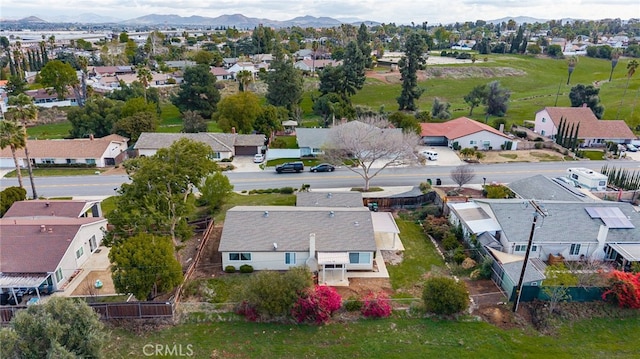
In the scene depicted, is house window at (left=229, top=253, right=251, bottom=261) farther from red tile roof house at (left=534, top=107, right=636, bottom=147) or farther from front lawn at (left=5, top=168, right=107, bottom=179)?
red tile roof house at (left=534, top=107, right=636, bottom=147)

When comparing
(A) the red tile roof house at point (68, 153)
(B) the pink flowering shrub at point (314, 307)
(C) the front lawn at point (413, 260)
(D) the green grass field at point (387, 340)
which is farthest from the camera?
(A) the red tile roof house at point (68, 153)

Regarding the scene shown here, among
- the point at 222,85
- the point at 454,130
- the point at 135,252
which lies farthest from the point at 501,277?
the point at 222,85

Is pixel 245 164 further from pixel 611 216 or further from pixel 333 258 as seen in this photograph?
pixel 611 216

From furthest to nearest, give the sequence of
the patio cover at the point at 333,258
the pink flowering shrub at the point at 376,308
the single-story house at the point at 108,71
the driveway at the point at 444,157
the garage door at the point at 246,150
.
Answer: the single-story house at the point at 108,71
the garage door at the point at 246,150
the driveway at the point at 444,157
the patio cover at the point at 333,258
the pink flowering shrub at the point at 376,308

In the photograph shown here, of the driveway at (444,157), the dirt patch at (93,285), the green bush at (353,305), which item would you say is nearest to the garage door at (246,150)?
the driveway at (444,157)

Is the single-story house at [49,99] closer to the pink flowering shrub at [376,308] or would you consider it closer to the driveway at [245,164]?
Answer: the driveway at [245,164]

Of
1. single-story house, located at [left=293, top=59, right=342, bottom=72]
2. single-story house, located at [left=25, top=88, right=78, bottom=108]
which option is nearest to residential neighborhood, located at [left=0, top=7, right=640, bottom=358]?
single-story house, located at [left=25, top=88, right=78, bottom=108]
